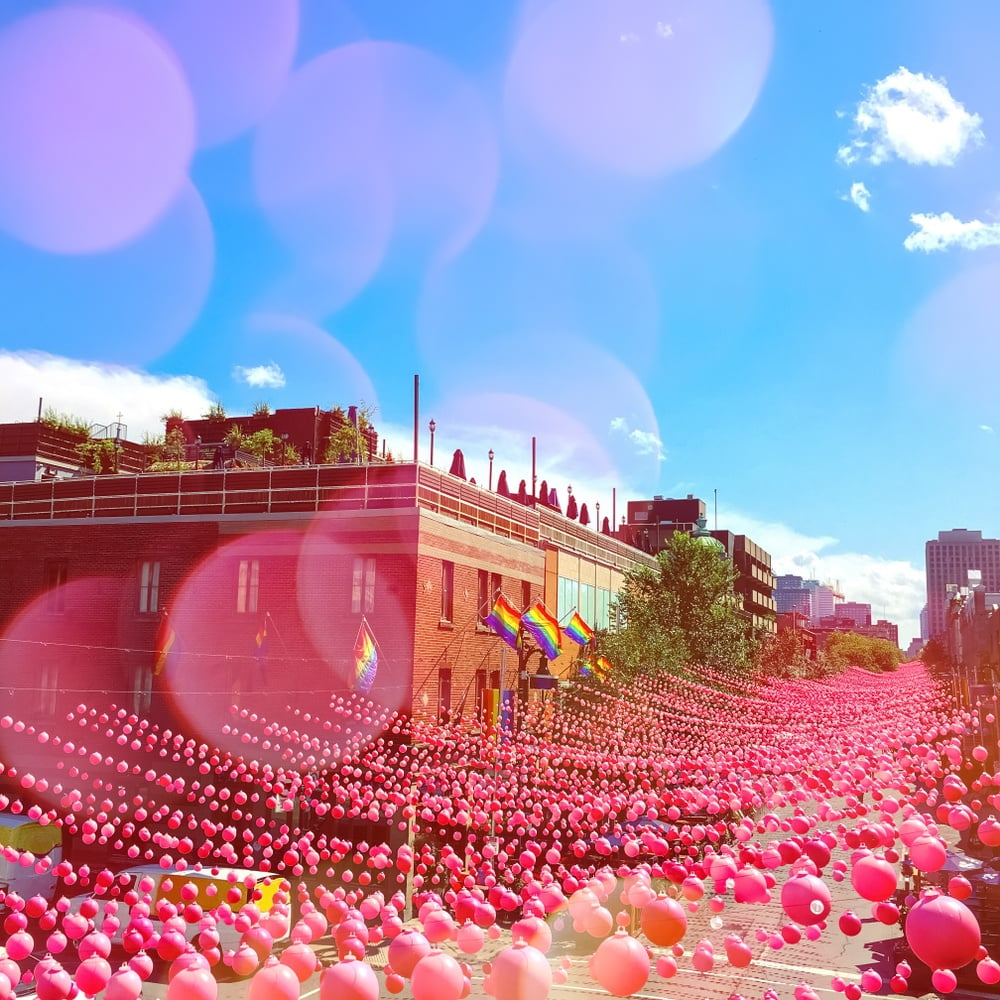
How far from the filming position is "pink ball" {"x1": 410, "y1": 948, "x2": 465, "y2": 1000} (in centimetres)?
727

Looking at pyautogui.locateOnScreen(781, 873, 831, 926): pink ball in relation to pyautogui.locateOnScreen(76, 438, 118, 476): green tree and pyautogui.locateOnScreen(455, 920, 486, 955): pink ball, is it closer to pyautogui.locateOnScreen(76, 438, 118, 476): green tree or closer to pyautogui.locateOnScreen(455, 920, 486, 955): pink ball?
pyautogui.locateOnScreen(455, 920, 486, 955): pink ball

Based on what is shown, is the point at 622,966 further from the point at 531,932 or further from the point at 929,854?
the point at 929,854

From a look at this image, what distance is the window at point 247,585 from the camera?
2955cm

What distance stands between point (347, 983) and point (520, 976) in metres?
1.48

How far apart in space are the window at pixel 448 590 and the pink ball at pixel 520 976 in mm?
22159

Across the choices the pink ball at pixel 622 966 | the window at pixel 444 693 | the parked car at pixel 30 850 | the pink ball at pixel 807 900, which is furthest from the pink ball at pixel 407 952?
the window at pixel 444 693

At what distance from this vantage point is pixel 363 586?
28.1 m

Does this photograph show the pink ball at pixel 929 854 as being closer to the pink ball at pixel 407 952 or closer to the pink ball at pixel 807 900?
the pink ball at pixel 807 900

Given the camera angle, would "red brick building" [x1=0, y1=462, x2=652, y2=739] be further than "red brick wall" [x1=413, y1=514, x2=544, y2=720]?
Yes

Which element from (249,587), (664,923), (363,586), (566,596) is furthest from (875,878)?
(566,596)

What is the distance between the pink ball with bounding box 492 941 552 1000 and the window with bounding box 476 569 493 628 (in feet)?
80.1

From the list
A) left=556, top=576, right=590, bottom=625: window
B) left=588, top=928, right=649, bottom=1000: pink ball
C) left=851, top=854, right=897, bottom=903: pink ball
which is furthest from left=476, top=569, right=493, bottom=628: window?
left=588, top=928, right=649, bottom=1000: pink ball

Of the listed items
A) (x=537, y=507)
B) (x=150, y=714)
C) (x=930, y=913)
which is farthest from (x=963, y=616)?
(x=930, y=913)

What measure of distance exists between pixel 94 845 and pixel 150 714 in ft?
15.5
